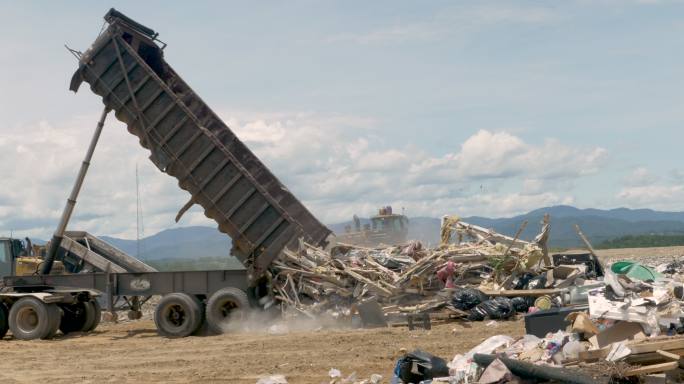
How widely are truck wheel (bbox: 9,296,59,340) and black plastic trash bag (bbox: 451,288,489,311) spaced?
7.72 meters

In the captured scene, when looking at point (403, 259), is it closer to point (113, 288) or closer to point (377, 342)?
point (377, 342)

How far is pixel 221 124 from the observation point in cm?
1692

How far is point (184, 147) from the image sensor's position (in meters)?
15.9

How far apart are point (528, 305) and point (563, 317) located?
4.08 metres

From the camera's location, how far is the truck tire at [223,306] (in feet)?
50.4

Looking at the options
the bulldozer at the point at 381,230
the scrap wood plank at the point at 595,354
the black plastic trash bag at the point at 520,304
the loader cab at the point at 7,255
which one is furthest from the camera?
the bulldozer at the point at 381,230

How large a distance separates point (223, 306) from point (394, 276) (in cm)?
328

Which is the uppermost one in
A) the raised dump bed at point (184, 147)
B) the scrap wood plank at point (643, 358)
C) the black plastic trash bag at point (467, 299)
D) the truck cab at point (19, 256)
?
the raised dump bed at point (184, 147)

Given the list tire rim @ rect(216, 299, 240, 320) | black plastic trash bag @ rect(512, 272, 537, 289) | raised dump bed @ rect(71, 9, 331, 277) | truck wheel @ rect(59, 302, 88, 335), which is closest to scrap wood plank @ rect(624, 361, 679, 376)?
black plastic trash bag @ rect(512, 272, 537, 289)

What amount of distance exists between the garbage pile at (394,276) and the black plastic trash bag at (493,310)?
22.6 inches

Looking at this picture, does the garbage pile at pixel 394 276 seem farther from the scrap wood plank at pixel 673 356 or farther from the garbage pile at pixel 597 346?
the scrap wood plank at pixel 673 356

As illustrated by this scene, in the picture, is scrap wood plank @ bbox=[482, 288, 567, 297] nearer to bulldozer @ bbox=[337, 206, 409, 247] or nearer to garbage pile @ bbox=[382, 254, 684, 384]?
garbage pile @ bbox=[382, 254, 684, 384]

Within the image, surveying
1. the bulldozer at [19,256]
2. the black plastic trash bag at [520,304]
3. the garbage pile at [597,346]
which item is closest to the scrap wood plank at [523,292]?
the black plastic trash bag at [520,304]

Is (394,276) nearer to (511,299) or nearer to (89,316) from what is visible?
(511,299)
